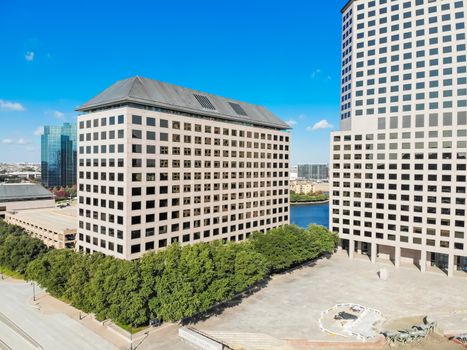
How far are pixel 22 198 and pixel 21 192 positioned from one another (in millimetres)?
2453

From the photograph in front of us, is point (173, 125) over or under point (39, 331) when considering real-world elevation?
over

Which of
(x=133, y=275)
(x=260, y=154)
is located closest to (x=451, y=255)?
(x=260, y=154)

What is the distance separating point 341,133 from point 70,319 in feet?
245

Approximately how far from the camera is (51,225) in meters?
84.3

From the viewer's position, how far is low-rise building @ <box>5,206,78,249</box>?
79688 millimetres

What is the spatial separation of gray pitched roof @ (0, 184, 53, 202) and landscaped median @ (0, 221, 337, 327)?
72451 mm

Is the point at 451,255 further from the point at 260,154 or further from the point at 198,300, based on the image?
the point at 198,300

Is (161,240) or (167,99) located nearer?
(161,240)

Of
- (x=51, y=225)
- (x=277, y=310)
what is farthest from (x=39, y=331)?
(x=51, y=225)

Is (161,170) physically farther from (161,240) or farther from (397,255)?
(397,255)

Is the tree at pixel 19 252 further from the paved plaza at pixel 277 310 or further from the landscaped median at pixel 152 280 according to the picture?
the landscaped median at pixel 152 280

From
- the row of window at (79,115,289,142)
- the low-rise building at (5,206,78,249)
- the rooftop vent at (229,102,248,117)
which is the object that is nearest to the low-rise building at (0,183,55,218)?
the low-rise building at (5,206,78,249)

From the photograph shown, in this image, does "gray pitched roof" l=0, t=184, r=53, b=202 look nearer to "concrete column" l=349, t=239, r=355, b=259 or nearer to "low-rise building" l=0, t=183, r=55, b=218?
"low-rise building" l=0, t=183, r=55, b=218

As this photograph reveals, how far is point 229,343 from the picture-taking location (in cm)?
4366
